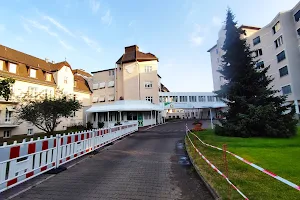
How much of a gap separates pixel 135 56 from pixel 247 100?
2932 centimetres

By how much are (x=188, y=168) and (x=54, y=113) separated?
17220 mm

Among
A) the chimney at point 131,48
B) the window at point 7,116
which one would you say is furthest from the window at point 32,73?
the chimney at point 131,48

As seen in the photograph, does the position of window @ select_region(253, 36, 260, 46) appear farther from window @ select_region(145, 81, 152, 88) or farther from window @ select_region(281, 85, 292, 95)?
window @ select_region(145, 81, 152, 88)

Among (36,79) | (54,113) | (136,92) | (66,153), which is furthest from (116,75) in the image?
(66,153)

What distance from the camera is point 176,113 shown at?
221ft

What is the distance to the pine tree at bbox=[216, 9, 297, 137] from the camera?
506 inches

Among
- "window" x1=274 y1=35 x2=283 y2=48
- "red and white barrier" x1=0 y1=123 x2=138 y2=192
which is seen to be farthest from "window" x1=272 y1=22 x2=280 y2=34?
"red and white barrier" x1=0 y1=123 x2=138 y2=192

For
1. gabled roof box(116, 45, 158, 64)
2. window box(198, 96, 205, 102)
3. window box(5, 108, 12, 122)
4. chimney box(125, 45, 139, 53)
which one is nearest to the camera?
window box(5, 108, 12, 122)

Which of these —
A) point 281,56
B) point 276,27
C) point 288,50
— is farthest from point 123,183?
point 276,27

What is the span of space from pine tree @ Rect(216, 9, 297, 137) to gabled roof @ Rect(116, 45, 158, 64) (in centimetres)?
2443

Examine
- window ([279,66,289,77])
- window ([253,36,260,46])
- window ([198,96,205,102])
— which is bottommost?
window ([198,96,205,102])

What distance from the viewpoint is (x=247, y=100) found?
1440cm

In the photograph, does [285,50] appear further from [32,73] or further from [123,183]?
[32,73]

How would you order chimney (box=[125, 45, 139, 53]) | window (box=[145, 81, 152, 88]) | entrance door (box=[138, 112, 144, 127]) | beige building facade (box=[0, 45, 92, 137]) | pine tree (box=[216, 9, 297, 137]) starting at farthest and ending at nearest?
chimney (box=[125, 45, 139, 53]), window (box=[145, 81, 152, 88]), entrance door (box=[138, 112, 144, 127]), beige building facade (box=[0, 45, 92, 137]), pine tree (box=[216, 9, 297, 137])
